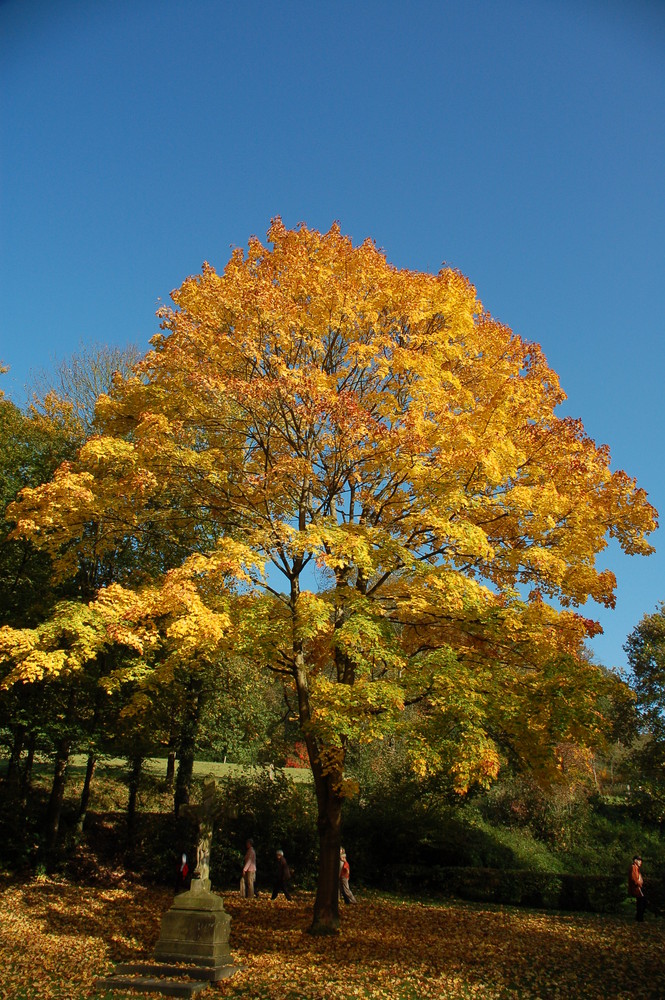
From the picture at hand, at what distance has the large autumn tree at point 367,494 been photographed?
31.0ft

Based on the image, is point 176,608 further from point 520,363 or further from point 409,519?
point 520,363

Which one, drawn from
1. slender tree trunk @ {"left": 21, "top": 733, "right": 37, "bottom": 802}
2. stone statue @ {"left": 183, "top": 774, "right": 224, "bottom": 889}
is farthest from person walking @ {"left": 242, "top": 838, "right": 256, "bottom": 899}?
slender tree trunk @ {"left": 21, "top": 733, "right": 37, "bottom": 802}

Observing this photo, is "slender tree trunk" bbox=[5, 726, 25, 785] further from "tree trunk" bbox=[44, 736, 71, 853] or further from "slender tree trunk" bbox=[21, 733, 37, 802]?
"tree trunk" bbox=[44, 736, 71, 853]

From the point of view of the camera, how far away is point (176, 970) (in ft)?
28.2

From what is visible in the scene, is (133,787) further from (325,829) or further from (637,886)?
(637,886)

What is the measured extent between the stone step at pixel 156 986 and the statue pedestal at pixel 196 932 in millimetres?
786

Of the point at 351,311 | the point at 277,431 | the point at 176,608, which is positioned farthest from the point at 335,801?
the point at 351,311

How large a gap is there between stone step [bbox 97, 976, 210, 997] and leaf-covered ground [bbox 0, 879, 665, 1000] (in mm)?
210

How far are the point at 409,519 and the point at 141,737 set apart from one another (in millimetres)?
10464

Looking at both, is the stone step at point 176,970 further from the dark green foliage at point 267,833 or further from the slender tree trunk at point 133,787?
the slender tree trunk at point 133,787

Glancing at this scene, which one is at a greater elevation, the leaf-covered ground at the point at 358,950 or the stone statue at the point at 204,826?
the stone statue at the point at 204,826

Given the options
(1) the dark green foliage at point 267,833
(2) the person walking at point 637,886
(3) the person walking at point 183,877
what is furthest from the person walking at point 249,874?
(2) the person walking at point 637,886

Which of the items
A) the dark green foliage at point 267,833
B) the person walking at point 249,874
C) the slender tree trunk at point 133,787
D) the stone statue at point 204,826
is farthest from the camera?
the slender tree trunk at point 133,787

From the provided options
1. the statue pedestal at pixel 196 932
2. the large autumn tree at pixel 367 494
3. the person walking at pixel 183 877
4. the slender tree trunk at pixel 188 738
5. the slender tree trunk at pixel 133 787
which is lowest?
the person walking at pixel 183 877
